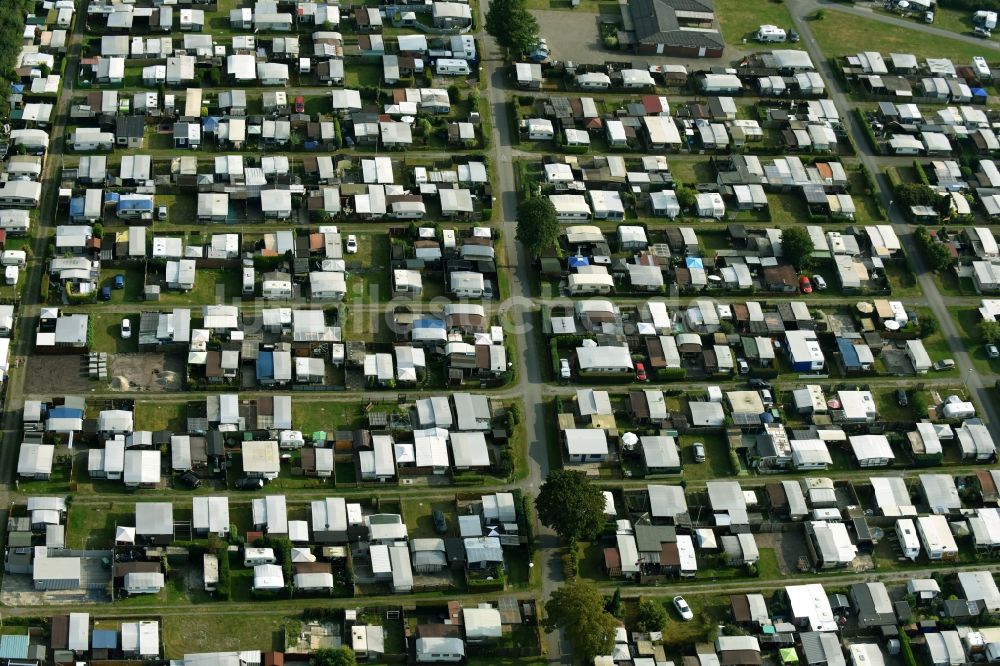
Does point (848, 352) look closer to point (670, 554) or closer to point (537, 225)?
point (670, 554)

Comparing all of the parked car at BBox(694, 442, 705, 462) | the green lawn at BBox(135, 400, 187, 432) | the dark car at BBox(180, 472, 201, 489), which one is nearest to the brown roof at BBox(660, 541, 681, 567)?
the parked car at BBox(694, 442, 705, 462)

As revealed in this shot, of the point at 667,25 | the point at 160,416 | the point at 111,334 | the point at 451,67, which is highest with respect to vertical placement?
the point at 667,25

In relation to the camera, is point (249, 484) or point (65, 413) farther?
point (65, 413)

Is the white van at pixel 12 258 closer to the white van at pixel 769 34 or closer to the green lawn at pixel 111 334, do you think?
the green lawn at pixel 111 334

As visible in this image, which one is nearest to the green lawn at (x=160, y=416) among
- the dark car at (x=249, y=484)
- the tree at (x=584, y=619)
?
the dark car at (x=249, y=484)

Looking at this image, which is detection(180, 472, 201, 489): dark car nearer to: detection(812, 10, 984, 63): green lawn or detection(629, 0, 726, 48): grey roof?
detection(629, 0, 726, 48): grey roof

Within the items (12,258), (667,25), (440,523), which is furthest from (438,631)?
(667,25)
